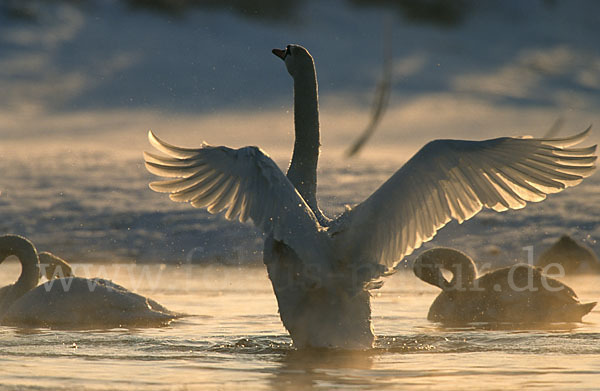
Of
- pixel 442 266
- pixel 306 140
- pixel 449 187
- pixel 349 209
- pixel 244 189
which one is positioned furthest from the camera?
pixel 442 266

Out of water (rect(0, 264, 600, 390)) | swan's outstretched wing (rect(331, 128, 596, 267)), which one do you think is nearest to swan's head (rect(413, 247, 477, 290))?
water (rect(0, 264, 600, 390))

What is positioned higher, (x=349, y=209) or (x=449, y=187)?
(x=449, y=187)

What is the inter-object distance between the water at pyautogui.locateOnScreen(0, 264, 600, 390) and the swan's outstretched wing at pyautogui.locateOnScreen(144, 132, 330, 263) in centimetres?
90

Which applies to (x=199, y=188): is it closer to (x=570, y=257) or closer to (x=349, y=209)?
(x=349, y=209)

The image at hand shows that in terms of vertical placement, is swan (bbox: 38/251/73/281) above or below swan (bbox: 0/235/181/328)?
above

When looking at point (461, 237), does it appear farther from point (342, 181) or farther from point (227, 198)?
point (227, 198)

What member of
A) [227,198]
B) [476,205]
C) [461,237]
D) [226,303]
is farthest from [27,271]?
[461,237]

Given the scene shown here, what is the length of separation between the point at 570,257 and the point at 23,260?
7.56 metres

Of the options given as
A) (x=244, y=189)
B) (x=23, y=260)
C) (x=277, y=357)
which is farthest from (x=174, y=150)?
(x=23, y=260)

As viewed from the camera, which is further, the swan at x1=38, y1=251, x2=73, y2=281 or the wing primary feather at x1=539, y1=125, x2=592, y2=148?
the swan at x1=38, y1=251, x2=73, y2=281

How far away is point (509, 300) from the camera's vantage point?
37.4 feet

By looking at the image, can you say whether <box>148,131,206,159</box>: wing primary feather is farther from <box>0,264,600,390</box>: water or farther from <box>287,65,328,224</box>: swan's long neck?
<box>0,264,600,390</box>: water

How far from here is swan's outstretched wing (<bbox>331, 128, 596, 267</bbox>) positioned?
8359mm

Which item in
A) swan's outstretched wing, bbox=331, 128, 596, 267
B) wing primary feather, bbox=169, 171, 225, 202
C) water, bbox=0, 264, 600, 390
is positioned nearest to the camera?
water, bbox=0, 264, 600, 390
